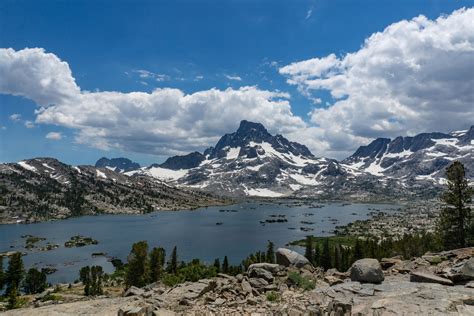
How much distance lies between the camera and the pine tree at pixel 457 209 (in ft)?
173

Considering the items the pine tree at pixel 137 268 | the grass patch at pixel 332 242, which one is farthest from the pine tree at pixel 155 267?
the grass patch at pixel 332 242

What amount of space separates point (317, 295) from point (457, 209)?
4299cm

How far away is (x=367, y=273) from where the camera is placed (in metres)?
23.5

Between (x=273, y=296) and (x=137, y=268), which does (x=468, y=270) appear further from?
(x=137, y=268)

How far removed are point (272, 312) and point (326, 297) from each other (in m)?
3.56

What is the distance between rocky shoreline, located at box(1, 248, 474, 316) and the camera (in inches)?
684

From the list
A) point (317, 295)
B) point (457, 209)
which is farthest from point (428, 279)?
point (457, 209)

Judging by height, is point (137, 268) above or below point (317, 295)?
below

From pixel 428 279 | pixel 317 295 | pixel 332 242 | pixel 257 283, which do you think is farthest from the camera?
pixel 332 242

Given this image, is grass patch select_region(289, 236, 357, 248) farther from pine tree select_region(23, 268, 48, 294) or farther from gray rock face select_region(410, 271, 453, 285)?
gray rock face select_region(410, 271, 453, 285)

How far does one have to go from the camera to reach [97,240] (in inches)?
7800

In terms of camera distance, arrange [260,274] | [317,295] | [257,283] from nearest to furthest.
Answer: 1. [317,295]
2. [257,283]
3. [260,274]

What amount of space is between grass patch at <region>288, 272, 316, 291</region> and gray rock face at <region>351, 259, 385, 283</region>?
9.22 ft

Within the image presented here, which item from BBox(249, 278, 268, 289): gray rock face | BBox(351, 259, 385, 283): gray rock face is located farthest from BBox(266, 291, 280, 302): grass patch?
BBox(351, 259, 385, 283): gray rock face
